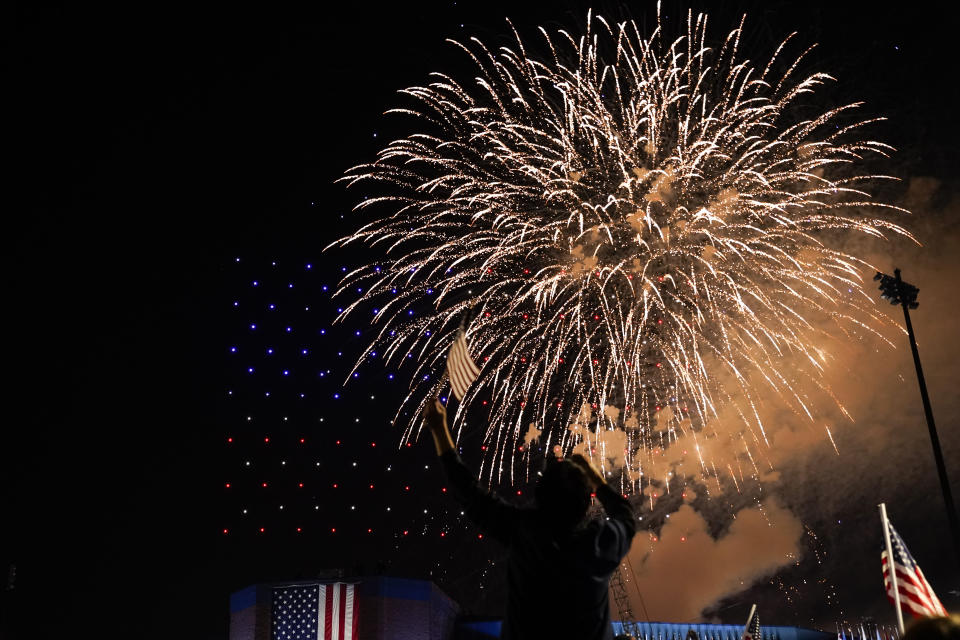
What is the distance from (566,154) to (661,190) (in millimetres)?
2384

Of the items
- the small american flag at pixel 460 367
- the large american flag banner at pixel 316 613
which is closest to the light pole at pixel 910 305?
the small american flag at pixel 460 367

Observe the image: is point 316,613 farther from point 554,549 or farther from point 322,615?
point 554,549

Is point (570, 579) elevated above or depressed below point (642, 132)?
below

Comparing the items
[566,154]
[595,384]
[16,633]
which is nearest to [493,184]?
[566,154]

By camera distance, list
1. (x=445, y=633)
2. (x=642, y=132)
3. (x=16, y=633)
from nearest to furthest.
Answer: (x=642, y=132), (x=445, y=633), (x=16, y=633)

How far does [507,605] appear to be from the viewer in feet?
11.1

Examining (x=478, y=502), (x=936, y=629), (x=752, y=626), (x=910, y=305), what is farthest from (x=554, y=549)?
(x=910, y=305)

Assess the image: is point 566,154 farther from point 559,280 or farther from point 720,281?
point 720,281

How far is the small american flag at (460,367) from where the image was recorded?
5449 mm

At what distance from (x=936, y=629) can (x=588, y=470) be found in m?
1.33

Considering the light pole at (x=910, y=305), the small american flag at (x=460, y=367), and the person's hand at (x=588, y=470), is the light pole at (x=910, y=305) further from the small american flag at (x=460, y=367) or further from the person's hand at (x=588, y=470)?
the person's hand at (x=588, y=470)

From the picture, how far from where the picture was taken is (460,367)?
562 cm

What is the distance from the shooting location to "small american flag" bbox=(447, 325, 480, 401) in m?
5.45

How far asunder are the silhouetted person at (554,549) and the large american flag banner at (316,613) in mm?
27709
